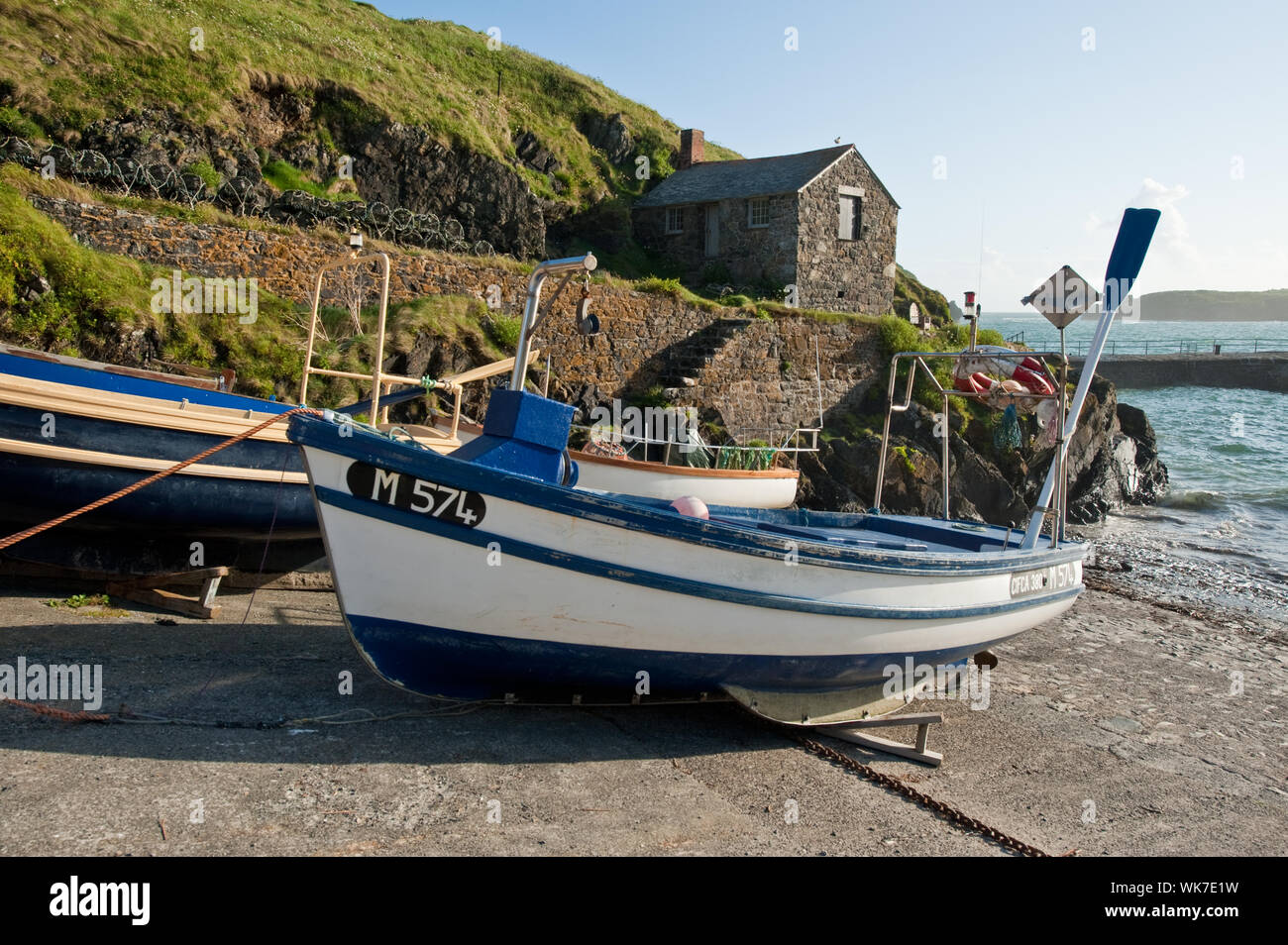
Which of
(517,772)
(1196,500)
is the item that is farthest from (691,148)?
(517,772)

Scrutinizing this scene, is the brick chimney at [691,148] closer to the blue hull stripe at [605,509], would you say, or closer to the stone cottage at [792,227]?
the stone cottage at [792,227]

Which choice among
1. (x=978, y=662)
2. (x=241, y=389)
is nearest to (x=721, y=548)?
(x=978, y=662)

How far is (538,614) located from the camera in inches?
213

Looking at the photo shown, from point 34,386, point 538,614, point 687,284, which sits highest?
point 687,284

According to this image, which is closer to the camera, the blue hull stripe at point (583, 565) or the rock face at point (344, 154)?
the blue hull stripe at point (583, 565)

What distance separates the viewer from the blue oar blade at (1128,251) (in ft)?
22.6

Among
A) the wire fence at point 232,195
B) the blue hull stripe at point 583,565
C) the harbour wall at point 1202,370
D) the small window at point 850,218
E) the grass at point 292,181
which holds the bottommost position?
the blue hull stripe at point 583,565

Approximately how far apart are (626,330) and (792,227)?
1000 centimetres

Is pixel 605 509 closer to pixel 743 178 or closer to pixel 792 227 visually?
pixel 792 227

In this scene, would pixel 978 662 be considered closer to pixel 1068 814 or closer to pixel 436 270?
pixel 1068 814

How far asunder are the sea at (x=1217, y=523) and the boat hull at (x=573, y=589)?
1024 centimetres

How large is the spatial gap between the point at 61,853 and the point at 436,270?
14742 mm

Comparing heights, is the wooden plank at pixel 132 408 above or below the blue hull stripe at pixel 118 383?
below

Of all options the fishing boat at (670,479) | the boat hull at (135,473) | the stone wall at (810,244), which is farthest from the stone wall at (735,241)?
the boat hull at (135,473)
